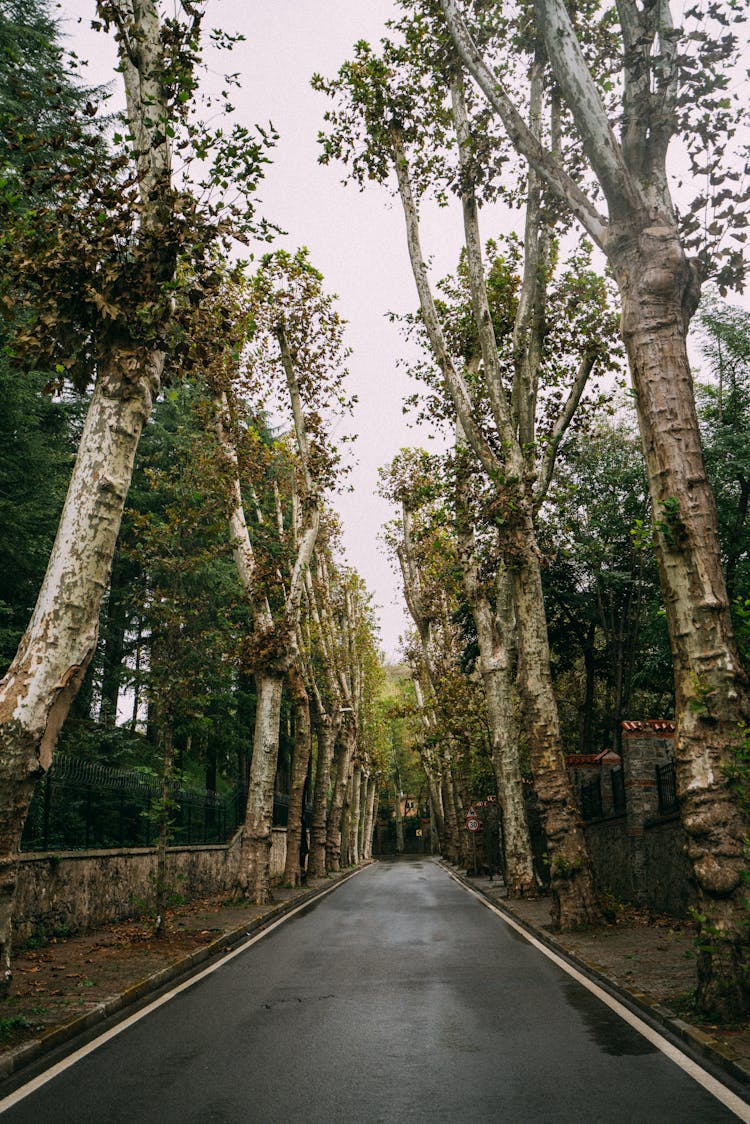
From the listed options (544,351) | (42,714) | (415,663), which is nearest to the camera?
(42,714)

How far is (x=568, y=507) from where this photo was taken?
28.5 metres

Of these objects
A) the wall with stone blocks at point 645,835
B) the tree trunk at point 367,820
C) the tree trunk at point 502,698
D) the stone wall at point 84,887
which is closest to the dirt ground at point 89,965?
the stone wall at point 84,887

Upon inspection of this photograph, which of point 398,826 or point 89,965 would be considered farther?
point 398,826

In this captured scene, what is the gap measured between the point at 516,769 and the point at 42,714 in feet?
51.6

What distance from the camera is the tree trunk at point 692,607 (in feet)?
20.8

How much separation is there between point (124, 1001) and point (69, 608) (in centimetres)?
380

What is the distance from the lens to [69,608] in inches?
273

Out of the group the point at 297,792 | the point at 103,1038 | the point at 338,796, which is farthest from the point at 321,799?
the point at 103,1038

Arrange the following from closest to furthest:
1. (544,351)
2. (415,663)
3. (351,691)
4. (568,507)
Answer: (544,351), (568,507), (351,691), (415,663)

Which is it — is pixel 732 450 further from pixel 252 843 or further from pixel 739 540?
pixel 252 843

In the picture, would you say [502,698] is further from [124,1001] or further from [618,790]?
[124,1001]

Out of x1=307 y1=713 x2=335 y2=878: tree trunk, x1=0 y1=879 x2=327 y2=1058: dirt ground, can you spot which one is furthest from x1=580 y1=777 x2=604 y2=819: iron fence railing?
x1=307 y1=713 x2=335 y2=878: tree trunk

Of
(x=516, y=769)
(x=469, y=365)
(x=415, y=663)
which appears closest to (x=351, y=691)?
(x=415, y=663)

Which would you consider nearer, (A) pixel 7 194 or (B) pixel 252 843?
(A) pixel 7 194
